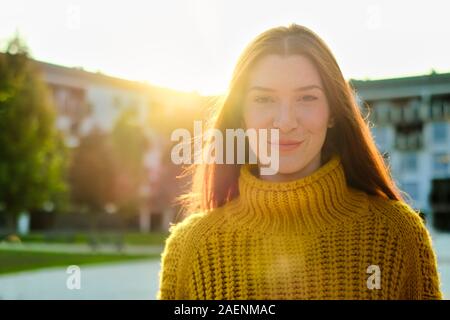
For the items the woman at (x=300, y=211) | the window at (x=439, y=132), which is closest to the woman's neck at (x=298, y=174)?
the woman at (x=300, y=211)

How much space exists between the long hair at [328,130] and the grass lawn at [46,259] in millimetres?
10956

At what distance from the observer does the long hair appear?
5.48 ft

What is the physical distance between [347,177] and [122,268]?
37.7 ft

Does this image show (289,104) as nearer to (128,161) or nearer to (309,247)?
(309,247)

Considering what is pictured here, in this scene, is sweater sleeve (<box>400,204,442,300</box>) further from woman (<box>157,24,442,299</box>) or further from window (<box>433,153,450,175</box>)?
window (<box>433,153,450,175</box>)

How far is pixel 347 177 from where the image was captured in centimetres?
185

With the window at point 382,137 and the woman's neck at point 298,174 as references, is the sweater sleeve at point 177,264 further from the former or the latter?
the window at point 382,137

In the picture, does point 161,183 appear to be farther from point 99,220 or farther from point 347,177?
point 347,177

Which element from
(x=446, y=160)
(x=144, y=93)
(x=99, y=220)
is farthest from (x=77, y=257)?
(x=446, y=160)

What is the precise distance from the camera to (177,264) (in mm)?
1847

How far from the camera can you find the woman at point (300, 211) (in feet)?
5.50

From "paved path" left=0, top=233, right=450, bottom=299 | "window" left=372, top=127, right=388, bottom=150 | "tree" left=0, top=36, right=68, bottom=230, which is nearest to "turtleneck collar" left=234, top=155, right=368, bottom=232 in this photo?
"paved path" left=0, top=233, right=450, bottom=299

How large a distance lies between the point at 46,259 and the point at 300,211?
43.5 feet

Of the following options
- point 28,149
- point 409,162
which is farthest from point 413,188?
point 28,149
